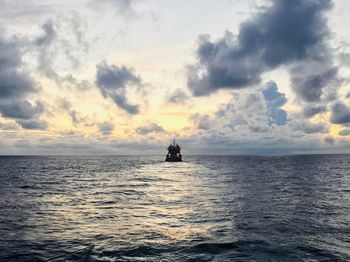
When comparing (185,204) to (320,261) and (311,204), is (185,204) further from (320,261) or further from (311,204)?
(320,261)

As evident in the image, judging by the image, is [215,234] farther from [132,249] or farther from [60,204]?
[60,204]

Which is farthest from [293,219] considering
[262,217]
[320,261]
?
[320,261]

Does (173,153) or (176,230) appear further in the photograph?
(173,153)

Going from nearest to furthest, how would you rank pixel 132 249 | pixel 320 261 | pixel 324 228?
pixel 320 261, pixel 132 249, pixel 324 228

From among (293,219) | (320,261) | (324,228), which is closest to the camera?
(320,261)

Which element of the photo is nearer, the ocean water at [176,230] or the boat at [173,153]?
the ocean water at [176,230]

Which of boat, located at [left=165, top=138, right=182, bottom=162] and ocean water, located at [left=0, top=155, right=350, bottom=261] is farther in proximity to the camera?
boat, located at [left=165, top=138, right=182, bottom=162]

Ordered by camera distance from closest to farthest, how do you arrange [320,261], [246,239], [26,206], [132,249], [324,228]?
[320,261] < [132,249] < [246,239] < [324,228] < [26,206]

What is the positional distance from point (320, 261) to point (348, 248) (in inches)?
138

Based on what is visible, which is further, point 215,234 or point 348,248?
point 215,234

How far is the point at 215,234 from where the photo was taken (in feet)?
74.8

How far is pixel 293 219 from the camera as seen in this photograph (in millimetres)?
28562

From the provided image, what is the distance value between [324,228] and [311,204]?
41.9 feet

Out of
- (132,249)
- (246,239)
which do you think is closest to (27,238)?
(132,249)
